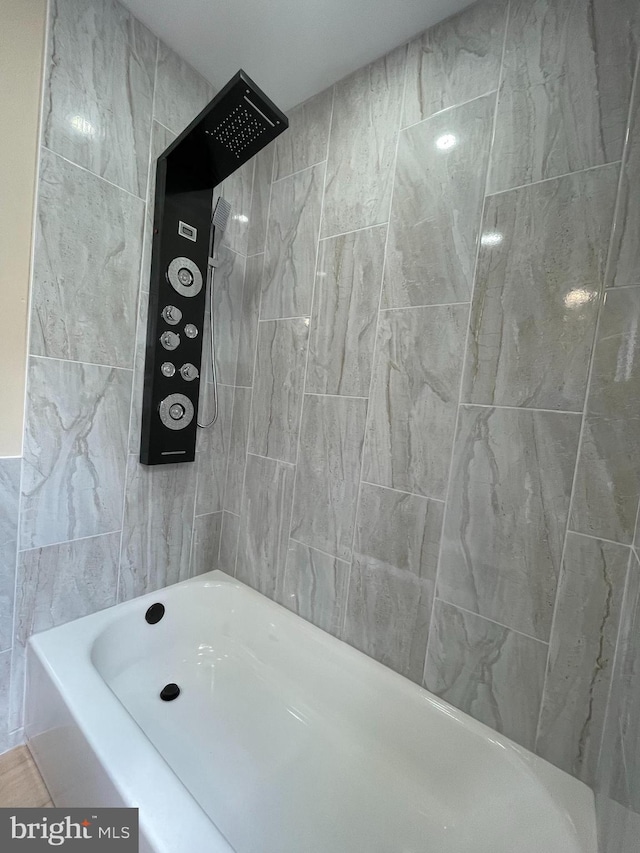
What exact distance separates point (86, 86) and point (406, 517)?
1.72 meters

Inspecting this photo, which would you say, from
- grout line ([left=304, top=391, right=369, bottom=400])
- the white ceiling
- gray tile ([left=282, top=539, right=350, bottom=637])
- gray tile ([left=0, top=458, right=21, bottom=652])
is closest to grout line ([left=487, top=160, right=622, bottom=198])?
the white ceiling

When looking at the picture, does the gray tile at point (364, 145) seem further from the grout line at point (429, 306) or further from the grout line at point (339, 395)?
the grout line at point (339, 395)

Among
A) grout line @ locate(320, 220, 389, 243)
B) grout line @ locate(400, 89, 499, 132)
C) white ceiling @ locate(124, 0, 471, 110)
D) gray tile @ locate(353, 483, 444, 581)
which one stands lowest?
gray tile @ locate(353, 483, 444, 581)

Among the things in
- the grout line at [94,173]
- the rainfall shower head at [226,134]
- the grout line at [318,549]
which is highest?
the rainfall shower head at [226,134]

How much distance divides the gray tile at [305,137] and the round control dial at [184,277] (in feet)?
1.86

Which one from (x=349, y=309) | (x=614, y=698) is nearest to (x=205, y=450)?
(x=349, y=309)

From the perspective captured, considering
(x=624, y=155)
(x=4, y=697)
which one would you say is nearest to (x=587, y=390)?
(x=624, y=155)

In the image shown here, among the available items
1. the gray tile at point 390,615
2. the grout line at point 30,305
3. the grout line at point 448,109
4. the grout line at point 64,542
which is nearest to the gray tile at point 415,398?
the gray tile at point 390,615

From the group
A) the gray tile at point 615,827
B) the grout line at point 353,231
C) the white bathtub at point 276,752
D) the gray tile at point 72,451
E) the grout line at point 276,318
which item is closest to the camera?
the gray tile at point 615,827

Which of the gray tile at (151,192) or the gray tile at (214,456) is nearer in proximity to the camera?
the gray tile at (151,192)

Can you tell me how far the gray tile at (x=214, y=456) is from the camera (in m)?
1.63

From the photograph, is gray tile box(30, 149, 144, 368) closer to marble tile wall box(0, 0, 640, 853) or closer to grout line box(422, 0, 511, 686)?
marble tile wall box(0, 0, 640, 853)

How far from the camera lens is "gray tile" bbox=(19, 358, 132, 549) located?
113 cm

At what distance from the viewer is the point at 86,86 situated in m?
1.13
